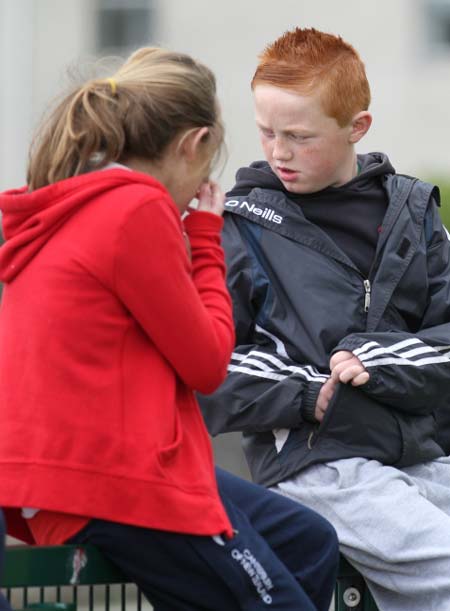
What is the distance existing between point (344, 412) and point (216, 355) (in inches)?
28.3

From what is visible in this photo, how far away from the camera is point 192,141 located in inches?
114

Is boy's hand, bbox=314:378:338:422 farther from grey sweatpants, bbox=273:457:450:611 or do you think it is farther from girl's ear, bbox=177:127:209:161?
girl's ear, bbox=177:127:209:161

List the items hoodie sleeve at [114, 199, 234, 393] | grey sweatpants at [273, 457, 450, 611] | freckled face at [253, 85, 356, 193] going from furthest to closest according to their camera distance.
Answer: freckled face at [253, 85, 356, 193] → grey sweatpants at [273, 457, 450, 611] → hoodie sleeve at [114, 199, 234, 393]

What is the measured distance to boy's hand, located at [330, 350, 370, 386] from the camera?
3367 millimetres

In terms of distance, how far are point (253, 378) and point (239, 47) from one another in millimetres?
6817

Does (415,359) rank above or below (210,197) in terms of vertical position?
below

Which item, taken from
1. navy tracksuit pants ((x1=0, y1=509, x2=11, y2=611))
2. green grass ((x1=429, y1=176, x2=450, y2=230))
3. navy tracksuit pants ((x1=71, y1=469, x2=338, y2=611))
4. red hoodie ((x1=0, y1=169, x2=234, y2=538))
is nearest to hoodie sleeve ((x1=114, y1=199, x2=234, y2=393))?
red hoodie ((x1=0, y1=169, x2=234, y2=538))

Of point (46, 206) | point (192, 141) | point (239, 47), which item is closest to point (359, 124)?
point (192, 141)

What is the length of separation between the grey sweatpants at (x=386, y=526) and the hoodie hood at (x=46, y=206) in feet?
3.21

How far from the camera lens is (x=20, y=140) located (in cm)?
964

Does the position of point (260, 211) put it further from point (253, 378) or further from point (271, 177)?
point (253, 378)

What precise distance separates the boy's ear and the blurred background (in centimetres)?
603

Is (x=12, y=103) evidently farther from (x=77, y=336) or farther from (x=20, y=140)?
(x=77, y=336)

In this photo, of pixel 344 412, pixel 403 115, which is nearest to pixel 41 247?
pixel 344 412
